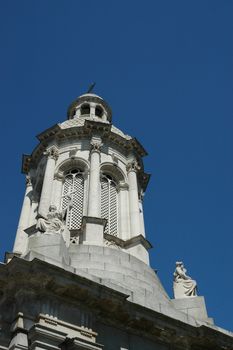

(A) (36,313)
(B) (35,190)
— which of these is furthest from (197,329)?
(B) (35,190)

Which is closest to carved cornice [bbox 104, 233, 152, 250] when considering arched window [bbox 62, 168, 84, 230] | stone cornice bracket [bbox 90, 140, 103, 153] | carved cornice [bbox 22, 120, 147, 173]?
arched window [bbox 62, 168, 84, 230]

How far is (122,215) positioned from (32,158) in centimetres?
681

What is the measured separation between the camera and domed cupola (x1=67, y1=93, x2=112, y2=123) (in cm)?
3094

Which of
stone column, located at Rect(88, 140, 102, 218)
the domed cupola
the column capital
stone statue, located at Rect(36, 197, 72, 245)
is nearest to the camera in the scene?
stone statue, located at Rect(36, 197, 72, 245)

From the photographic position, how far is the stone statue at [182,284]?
18094 millimetres

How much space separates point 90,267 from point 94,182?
6483 mm

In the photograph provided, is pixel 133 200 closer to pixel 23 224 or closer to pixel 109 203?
pixel 109 203

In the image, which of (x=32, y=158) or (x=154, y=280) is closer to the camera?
(x=154, y=280)

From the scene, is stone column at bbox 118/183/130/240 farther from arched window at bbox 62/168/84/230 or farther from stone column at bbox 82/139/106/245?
arched window at bbox 62/168/84/230

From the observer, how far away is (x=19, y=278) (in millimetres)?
13047

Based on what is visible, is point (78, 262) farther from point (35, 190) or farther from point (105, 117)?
point (105, 117)

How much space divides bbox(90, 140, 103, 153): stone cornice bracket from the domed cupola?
6.24 meters

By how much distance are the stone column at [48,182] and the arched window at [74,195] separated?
85 cm

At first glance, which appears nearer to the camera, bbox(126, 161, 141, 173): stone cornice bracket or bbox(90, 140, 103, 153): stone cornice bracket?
bbox(90, 140, 103, 153): stone cornice bracket
